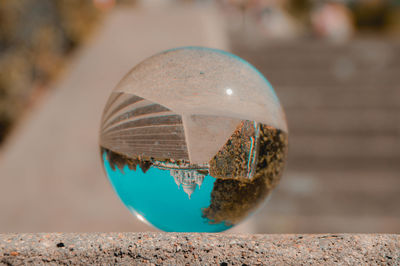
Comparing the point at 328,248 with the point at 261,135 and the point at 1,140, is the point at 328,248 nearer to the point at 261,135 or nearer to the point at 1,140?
the point at 261,135

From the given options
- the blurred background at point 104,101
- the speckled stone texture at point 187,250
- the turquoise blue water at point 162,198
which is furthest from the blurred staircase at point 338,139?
the speckled stone texture at point 187,250

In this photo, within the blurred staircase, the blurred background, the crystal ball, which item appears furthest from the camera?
the blurred staircase

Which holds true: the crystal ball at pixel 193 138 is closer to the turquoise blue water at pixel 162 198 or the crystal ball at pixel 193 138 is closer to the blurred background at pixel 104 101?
the turquoise blue water at pixel 162 198

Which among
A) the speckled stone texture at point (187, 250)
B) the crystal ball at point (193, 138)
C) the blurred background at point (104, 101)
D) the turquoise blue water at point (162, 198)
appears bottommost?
the speckled stone texture at point (187, 250)

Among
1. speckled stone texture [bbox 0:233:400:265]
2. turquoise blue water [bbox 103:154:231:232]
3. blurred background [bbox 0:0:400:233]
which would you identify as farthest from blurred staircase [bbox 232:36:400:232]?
speckled stone texture [bbox 0:233:400:265]

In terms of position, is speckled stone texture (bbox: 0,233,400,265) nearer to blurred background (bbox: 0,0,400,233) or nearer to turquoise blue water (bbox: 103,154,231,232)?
turquoise blue water (bbox: 103,154,231,232)

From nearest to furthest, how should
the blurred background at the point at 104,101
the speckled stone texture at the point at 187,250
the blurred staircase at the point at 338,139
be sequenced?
the speckled stone texture at the point at 187,250, the blurred background at the point at 104,101, the blurred staircase at the point at 338,139

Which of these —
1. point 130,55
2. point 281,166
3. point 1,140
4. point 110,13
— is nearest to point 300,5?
point 110,13
